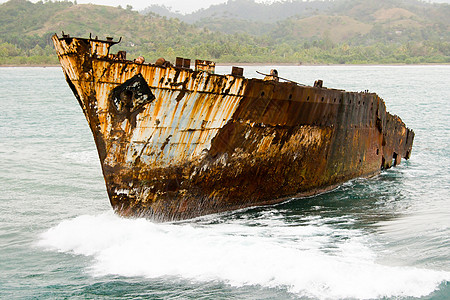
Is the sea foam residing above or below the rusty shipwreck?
below

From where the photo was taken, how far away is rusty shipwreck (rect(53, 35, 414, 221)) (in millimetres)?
8992

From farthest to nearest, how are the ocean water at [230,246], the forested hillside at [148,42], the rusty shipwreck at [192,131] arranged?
the forested hillside at [148,42]
the rusty shipwreck at [192,131]
the ocean water at [230,246]

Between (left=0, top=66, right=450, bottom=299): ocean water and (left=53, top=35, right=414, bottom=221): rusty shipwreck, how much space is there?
1.37ft

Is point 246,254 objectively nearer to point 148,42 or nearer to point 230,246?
point 230,246

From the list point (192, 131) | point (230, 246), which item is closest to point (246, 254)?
point (230, 246)

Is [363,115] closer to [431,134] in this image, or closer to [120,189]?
[120,189]

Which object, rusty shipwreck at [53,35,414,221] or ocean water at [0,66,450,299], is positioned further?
rusty shipwreck at [53,35,414,221]

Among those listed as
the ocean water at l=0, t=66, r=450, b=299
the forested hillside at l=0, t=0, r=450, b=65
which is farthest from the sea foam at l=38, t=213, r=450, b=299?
the forested hillside at l=0, t=0, r=450, b=65

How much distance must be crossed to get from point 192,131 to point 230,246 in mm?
2196

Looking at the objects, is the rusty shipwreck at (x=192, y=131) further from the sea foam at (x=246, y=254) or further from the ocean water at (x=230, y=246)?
the sea foam at (x=246, y=254)

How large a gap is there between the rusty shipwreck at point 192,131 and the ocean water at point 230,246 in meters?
0.42

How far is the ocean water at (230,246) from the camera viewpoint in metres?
7.19

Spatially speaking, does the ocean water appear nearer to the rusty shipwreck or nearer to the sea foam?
the sea foam

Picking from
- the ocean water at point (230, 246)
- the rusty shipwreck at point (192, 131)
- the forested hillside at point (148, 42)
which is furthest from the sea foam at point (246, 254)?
the forested hillside at point (148, 42)
